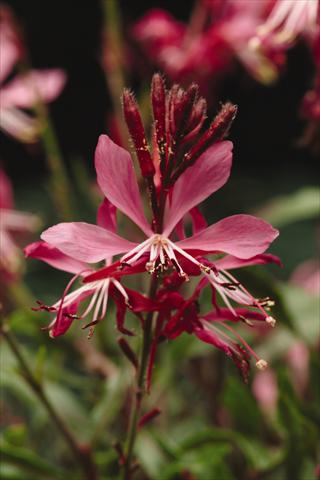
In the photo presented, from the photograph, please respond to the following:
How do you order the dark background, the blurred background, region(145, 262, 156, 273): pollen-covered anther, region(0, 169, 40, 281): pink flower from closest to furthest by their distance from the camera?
region(145, 262, 156, 273): pollen-covered anther → the blurred background → region(0, 169, 40, 281): pink flower → the dark background

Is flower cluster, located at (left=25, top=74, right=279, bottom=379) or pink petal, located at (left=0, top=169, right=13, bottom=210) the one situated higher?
pink petal, located at (left=0, top=169, right=13, bottom=210)

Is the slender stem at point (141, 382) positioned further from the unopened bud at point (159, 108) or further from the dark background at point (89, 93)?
the dark background at point (89, 93)

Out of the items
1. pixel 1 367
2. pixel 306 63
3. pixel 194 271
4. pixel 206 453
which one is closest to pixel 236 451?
pixel 206 453

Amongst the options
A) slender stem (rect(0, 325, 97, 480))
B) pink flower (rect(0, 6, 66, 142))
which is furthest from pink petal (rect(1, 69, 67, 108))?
slender stem (rect(0, 325, 97, 480))

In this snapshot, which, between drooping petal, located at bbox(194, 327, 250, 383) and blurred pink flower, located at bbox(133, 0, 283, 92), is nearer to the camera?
drooping petal, located at bbox(194, 327, 250, 383)

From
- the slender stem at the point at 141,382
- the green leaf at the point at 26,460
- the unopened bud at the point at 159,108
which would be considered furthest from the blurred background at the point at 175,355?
the unopened bud at the point at 159,108

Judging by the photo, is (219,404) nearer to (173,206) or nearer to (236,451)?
(236,451)

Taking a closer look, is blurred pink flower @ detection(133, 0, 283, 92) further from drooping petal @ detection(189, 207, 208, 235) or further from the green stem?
drooping petal @ detection(189, 207, 208, 235)
